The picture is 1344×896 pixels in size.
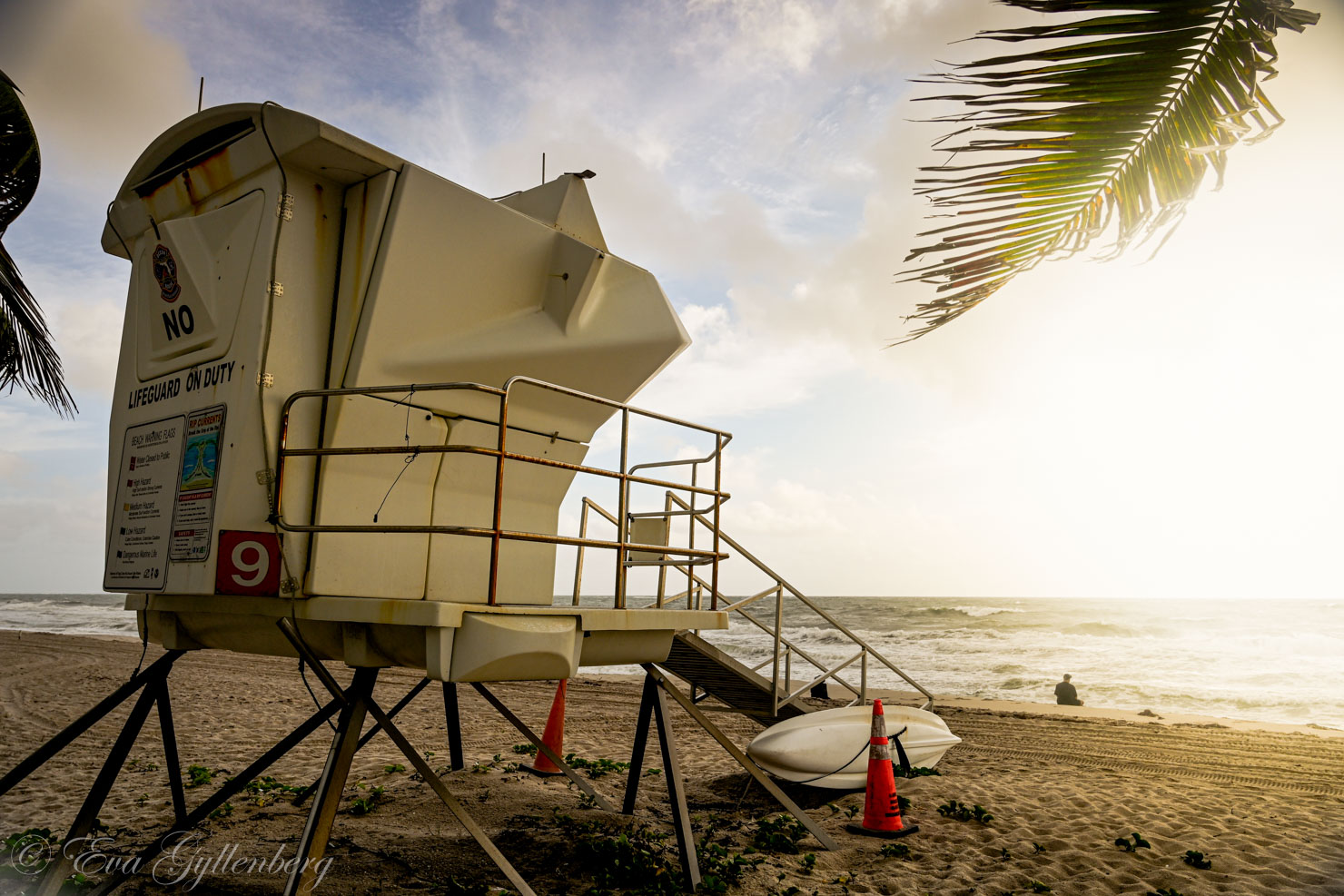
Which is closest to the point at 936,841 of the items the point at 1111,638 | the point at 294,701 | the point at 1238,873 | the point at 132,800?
the point at 1238,873

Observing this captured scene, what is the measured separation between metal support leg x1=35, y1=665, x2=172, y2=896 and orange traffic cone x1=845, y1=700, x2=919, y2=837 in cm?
501

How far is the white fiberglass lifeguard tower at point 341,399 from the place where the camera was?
4.41 meters

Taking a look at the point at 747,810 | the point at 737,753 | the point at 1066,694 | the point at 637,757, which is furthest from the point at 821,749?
the point at 1066,694

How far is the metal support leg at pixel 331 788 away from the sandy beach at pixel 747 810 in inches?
44.5

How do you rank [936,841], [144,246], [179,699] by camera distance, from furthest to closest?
[179,699] → [936,841] → [144,246]

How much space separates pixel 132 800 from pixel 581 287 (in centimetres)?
563

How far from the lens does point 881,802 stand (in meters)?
6.68

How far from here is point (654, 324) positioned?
6109mm

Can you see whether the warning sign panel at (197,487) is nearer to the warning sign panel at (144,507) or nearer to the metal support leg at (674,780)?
the warning sign panel at (144,507)

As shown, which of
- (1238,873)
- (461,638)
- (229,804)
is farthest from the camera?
(229,804)

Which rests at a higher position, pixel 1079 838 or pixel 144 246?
pixel 144 246

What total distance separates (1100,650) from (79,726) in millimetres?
31139

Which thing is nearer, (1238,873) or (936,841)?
(1238,873)

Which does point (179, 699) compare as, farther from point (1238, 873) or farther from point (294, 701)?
point (1238, 873)
